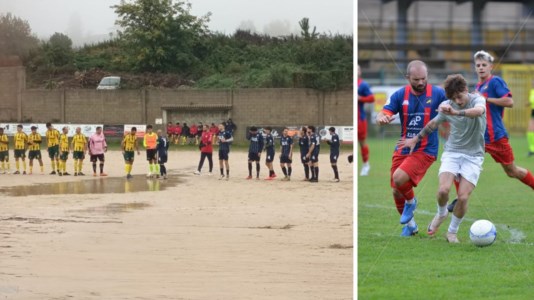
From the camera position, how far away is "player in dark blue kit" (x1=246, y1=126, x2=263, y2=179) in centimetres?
477

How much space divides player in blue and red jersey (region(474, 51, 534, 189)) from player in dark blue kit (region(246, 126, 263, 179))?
115cm

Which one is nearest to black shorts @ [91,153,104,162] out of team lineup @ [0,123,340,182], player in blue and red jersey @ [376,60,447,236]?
team lineup @ [0,123,340,182]

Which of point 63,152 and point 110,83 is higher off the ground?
point 110,83

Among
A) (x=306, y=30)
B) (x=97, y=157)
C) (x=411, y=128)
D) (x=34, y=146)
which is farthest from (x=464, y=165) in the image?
(x=34, y=146)

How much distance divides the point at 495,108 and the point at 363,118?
70 centimetres

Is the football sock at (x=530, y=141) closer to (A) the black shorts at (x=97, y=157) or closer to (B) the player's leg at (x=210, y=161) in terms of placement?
(B) the player's leg at (x=210, y=161)

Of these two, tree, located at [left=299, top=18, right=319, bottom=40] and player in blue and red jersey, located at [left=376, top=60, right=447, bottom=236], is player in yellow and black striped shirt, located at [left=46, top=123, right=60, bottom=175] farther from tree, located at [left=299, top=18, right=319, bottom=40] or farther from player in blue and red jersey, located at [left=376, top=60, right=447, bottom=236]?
player in blue and red jersey, located at [left=376, top=60, right=447, bottom=236]

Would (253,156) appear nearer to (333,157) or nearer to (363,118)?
(333,157)

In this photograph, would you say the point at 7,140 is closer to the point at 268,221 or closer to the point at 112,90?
the point at 112,90

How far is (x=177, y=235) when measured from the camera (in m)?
5.02

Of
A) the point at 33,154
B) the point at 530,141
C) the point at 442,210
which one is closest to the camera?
the point at 442,210

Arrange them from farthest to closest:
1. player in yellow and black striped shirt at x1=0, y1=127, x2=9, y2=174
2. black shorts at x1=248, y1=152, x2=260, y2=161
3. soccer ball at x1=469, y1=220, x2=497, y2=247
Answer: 1. player in yellow and black striped shirt at x1=0, y1=127, x2=9, y2=174
2. black shorts at x1=248, y1=152, x2=260, y2=161
3. soccer ball at x1=469, y1=220, x2=497, y2=247

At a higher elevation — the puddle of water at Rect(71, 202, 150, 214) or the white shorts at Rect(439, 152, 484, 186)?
the white shorts at Rect(439, 152, 484, 186)

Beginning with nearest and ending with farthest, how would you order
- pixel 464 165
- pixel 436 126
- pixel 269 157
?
pixel 436 126 < pixel 464 165 < pixel 269 157
